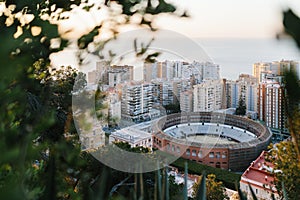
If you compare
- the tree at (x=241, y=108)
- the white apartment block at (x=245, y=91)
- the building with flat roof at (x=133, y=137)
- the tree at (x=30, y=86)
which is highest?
the tree at (x=30, y=86)

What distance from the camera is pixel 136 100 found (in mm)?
2557

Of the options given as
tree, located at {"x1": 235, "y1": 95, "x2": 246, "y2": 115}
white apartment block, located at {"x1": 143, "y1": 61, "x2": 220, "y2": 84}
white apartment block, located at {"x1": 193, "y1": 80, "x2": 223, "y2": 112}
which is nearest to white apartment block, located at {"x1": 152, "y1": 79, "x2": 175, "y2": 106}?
white apartment block, located at {"x1": 143, "y1": 61, "x2": 220, "y2": 84}

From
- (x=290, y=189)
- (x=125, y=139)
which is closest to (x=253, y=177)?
(x=125, y=139)

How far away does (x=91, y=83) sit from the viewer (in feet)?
5.70

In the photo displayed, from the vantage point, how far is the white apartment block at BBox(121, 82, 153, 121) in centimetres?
244

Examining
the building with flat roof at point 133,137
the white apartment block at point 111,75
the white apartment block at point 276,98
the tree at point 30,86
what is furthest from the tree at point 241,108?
the tree at point 30,86

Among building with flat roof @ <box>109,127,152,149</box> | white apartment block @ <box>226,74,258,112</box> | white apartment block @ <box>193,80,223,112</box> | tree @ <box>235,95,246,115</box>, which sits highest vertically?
white apartment block @ <box>193,80,223,112</box>

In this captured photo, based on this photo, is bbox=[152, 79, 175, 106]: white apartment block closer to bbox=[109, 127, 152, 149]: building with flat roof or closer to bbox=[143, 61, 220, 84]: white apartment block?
bbox=[143, 61, 220, 84]: white apartment block

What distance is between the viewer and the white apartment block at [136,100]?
244 centimetres

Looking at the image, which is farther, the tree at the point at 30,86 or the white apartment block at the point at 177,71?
the white apartment block at the point at 177,71

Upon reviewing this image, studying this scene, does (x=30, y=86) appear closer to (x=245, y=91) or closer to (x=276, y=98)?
(x=276, y=98)

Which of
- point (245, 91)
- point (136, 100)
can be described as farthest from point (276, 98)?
point (245, 91)

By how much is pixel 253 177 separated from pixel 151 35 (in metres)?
7.89

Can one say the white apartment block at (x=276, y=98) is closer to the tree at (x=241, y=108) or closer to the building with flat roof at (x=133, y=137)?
the building with flat roof at (x=133, y=137)
